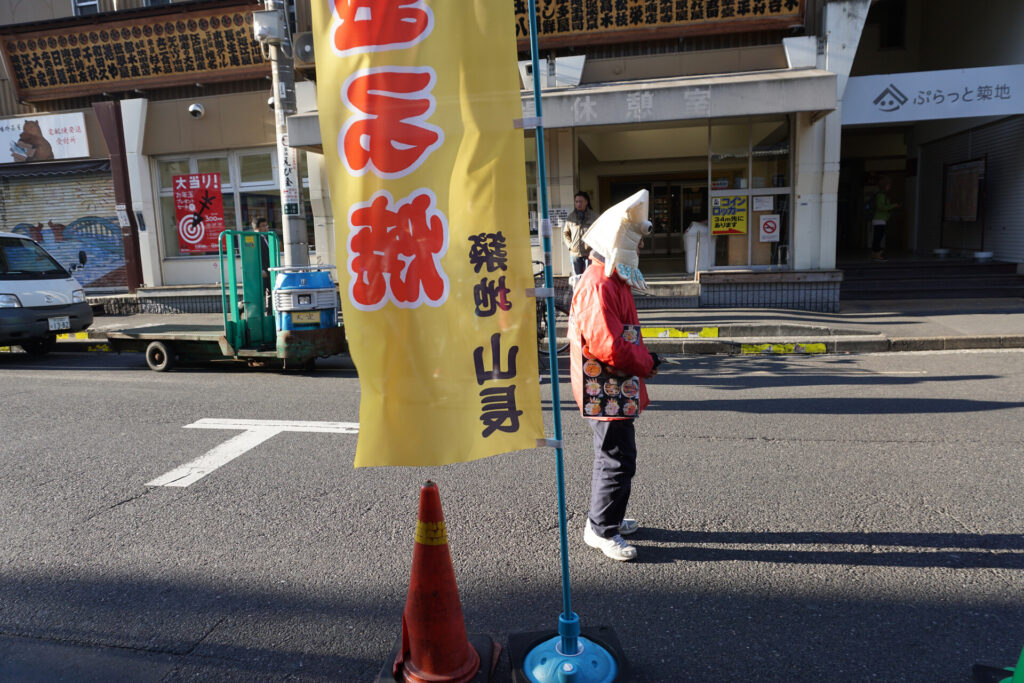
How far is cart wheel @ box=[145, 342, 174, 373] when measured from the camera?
9.34 metres

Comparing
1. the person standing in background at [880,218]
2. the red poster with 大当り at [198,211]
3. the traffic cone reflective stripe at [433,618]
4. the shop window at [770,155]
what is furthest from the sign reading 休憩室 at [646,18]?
the traffic cone reflective stripe at [433,618]

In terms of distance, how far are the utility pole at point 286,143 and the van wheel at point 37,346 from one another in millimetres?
4464

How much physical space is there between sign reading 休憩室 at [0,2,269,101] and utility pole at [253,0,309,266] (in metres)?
5.22

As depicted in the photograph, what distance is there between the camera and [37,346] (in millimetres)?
11086

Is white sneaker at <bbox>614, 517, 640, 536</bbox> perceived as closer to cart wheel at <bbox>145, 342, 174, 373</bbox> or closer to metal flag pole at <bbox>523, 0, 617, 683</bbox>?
metal flag pole at <bbox>523, 0, 617, 683</bbox>

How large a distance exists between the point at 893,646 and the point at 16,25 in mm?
19087

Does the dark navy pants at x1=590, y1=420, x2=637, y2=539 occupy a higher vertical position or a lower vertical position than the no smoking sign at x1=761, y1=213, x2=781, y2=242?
lower

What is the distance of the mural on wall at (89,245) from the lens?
1636 centimetres

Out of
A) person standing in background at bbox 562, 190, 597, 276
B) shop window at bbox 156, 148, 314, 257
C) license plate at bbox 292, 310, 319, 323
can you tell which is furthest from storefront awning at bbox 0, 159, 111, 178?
person standing in background at bbox 562, 190, 597, 276

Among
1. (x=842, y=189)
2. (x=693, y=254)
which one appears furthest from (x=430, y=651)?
(x=842, y=189)

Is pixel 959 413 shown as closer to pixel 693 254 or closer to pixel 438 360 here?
pixel 438 360

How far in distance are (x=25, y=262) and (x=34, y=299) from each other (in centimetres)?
97

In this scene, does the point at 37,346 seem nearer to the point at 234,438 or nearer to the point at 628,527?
the point at 234,438

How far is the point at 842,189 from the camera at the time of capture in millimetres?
19812
